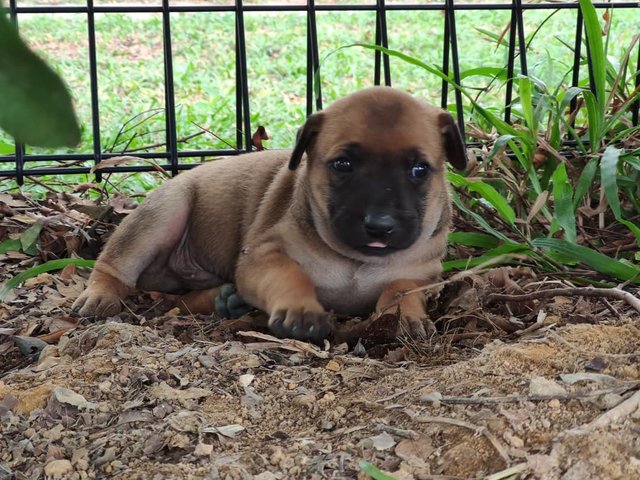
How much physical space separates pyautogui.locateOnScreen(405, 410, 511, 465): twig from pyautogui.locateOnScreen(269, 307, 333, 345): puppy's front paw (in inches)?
40.0

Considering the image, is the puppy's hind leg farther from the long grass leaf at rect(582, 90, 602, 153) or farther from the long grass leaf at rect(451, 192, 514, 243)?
the long grass leaf at rect(582, 90, 602, 153)

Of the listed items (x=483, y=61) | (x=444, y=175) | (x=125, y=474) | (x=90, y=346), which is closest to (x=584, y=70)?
(x=483, y=61)

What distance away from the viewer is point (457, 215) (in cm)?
450

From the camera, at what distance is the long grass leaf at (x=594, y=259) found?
3.49 m

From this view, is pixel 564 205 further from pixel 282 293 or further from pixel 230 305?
pixel 230 305

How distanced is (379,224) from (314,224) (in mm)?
625

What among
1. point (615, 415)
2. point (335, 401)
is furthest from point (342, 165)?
point (615, 415)

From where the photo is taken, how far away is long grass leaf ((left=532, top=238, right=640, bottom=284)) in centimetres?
349

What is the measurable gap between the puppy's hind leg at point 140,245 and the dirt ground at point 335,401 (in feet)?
1.46

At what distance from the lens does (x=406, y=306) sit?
3.52 metres

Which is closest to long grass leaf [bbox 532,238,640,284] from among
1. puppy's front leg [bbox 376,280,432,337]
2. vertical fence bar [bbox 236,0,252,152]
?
puppy's front leg [bbox 376,280,432,337]

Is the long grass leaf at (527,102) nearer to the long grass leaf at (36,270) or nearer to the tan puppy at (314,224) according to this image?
the tan puppy at (314,224)

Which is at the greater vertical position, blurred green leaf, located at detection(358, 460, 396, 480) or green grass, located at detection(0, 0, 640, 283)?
green grass, located at detection(0, 0, 640, 283)

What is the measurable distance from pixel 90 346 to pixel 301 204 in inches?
45.2
